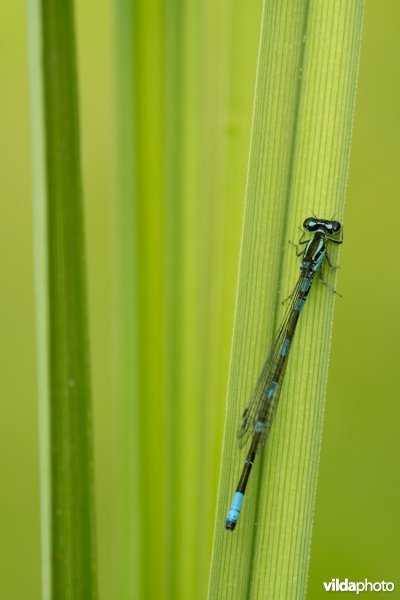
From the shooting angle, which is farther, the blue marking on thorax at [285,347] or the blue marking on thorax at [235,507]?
the blue marking on thorax at [285,347]

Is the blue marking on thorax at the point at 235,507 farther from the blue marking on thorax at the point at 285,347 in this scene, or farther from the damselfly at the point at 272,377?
the blue marking on thorax at the point at 285,347

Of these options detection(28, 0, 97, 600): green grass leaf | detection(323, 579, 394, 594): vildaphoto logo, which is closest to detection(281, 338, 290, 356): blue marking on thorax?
detection(28, 0, 97, 600): green grass leaf

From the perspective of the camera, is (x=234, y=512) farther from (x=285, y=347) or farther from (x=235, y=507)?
(x=285, y=347)

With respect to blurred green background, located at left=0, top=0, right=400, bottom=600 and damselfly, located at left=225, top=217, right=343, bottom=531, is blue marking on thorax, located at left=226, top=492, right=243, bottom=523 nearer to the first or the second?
damselfly, located at left=225, top=217, right=343, bottom=531

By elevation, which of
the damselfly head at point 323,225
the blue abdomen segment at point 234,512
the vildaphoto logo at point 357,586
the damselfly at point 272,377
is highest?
the damselfly head at point 323,225

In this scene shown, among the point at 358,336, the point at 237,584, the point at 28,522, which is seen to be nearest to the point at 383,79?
the point at 358,336

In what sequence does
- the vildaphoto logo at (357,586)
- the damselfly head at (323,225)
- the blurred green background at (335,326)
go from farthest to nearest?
the blurred green background at (335,326) < the vildaphoto logo at (357,586) < the damselfly head at (323,225)

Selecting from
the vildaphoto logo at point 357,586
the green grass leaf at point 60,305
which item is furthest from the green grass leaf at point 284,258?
the vildaphoto logo at point 357,586
